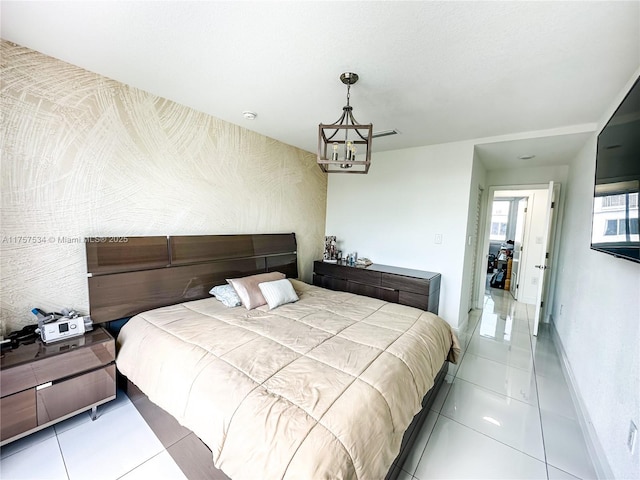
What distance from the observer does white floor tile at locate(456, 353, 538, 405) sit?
Result: 2275mm

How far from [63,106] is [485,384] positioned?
413cm

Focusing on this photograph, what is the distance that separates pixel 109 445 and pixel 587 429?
3207mm

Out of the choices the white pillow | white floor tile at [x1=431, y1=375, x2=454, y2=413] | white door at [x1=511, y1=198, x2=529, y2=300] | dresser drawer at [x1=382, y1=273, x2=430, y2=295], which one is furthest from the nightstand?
white door at [x1=511, y1=198, x2=529, y2=300]

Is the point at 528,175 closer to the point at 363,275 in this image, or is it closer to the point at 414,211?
the point at 414,211

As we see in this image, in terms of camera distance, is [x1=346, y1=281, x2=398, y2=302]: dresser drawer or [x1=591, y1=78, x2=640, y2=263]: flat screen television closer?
[x1=591, y1=78, x2=640, y2=263]: flat screen television

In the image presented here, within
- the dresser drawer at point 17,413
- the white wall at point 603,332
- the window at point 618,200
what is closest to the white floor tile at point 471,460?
the white wall at point 603,332

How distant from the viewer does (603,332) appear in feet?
5.79

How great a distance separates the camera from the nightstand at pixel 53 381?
58.0 inches

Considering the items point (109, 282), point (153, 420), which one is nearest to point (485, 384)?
point (153, 420)

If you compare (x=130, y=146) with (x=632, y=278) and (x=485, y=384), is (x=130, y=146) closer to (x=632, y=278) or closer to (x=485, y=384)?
(x=632, y=278)

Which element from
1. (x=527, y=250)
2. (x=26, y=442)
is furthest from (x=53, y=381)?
(x=527, y=250)

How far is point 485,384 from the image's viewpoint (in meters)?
2.38

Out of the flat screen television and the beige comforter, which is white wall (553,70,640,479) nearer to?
the flat screen television

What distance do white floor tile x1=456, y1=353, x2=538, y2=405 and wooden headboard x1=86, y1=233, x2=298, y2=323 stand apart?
99.7 inches
